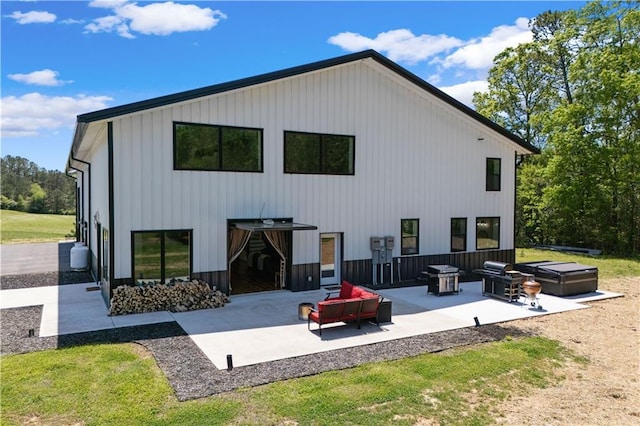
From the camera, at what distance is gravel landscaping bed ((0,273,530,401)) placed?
6656 mm

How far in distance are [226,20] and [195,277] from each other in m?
7.97

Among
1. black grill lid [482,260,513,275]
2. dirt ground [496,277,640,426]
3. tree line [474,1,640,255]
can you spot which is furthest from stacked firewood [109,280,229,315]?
tree line [474,1,640,255]

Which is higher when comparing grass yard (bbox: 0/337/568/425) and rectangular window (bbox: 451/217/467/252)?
rectangular window (bbox: 451/217/467/252)

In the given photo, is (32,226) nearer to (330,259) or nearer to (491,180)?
(330,259)

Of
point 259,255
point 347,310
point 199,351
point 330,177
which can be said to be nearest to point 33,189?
point 259,255

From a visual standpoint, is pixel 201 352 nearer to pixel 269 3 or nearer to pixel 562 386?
pixel 562 386

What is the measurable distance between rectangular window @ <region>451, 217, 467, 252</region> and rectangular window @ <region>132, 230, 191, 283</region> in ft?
31.0

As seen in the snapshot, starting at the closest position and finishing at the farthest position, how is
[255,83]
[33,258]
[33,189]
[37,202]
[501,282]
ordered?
[255,83], [501,282], [33,258], [37,202], [33,189]

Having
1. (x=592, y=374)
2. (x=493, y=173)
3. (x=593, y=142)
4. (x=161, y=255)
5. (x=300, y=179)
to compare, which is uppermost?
(x=593, y=142)

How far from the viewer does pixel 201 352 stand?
A: 7.87m

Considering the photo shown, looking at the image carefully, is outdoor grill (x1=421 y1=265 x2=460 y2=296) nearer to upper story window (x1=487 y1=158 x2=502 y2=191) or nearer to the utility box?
the utility box

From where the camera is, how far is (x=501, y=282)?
12461mm

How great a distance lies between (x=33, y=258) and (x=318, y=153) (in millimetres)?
Answer: 14856

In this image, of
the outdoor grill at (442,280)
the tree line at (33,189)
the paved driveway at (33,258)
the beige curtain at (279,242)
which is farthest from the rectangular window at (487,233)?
the tree line at (33,189)
